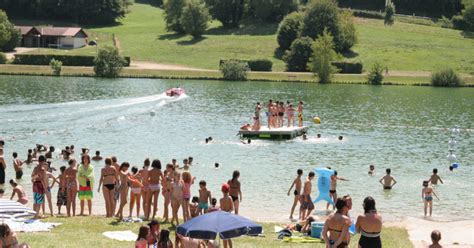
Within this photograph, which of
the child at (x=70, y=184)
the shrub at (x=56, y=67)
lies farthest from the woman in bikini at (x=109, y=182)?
the shrub at (x=56, y=67)

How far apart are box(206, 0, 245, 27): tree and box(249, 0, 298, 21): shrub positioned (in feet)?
9.03

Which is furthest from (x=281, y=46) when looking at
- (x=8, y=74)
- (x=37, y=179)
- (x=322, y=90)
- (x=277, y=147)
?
(x=37, y=179)

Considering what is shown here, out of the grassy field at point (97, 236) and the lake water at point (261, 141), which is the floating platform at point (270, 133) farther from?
the grassy field at point (97, 236)

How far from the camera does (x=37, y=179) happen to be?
82.8 feet

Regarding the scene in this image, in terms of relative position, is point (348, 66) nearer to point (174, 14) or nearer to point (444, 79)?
point (444, 79)

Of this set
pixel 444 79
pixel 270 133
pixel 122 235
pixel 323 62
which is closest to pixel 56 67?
pixel 323 62

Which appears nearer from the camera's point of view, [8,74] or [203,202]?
[203,202]

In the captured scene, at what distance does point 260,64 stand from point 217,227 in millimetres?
99290

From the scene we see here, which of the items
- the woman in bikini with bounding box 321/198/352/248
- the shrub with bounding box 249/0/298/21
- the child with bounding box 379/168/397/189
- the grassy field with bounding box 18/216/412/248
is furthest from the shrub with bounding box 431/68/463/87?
the woman in bikini with bounding box 321/198/352/248

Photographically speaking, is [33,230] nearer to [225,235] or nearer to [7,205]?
[7,205]

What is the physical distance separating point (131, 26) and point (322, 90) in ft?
221

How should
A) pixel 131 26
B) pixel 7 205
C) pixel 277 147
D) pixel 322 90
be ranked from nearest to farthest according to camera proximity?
pixel 7 205 → pixel 277 147 → pixel 322 90 → pixel 131 26

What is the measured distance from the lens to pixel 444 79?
107m

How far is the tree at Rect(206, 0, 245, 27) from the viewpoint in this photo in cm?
14425
